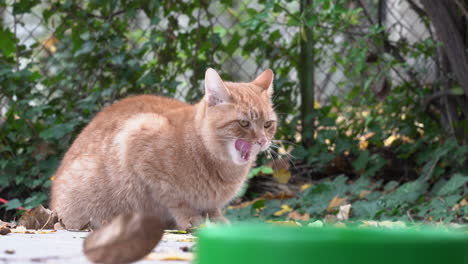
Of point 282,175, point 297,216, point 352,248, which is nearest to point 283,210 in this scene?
point 297,216

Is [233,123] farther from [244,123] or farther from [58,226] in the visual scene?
[58,226]

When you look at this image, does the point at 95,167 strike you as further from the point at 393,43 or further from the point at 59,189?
the point at 393,43

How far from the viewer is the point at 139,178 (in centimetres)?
270

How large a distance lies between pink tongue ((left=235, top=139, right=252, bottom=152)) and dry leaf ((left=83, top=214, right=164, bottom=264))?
1570 millimetres

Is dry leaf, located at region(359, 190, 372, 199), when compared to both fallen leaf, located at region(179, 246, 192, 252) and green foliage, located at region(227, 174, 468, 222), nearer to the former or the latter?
green foliage, located at region(227, 174, 468, 222)

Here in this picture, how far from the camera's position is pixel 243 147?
108 inches

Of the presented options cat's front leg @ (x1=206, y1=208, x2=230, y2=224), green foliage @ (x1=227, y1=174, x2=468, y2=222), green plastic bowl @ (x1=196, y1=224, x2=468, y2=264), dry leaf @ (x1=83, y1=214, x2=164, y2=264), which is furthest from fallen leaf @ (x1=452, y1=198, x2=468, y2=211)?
green plastic bowl @ (x1=196, y1=224, x2=468, y2=264)

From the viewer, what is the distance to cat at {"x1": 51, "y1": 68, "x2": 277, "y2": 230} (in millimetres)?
2697

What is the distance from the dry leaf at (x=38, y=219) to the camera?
8.01 feet

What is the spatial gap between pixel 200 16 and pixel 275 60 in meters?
0.71

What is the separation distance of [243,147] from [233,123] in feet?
0.39

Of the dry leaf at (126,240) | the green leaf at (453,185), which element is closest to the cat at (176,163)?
the green leaf at (453,185)

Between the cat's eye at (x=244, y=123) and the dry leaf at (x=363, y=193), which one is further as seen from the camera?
the dry leaf at (x=363, y=193)

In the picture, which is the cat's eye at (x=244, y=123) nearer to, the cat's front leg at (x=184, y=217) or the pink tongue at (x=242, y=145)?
the pink tongue at (x=242, y=145)
